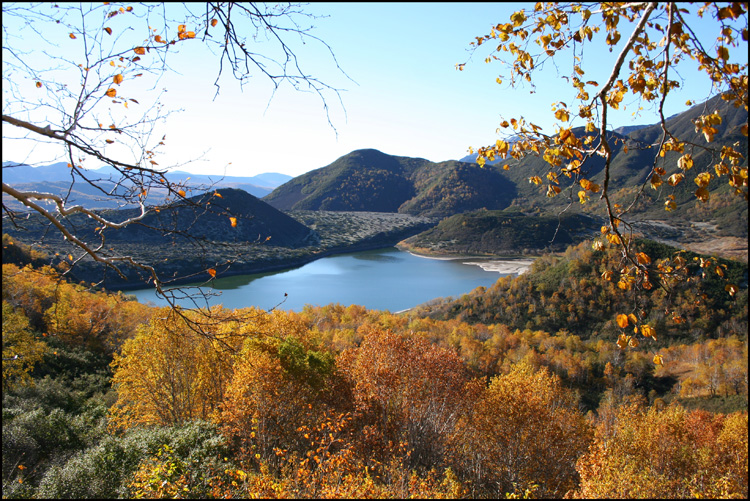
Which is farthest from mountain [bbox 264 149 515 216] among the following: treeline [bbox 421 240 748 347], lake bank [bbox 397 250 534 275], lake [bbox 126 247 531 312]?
treeline [bbox 421 240 748 347]

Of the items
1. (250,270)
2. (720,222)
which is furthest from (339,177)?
(720,222)

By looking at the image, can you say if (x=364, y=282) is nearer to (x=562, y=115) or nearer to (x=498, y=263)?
(x=498, y=263)

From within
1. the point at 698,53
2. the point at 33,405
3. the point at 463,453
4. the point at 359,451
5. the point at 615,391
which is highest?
the point at 698,53

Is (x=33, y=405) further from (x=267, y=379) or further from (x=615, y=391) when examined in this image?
(x=615, y=391)

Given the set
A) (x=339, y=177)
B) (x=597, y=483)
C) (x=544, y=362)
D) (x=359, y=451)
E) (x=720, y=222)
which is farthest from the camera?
(x=339, y=177)

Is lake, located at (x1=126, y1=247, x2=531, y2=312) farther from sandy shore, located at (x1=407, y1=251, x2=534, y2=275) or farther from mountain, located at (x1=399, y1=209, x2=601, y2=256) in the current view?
mountain, located at (x1=399, y1=209, x2=601, y2=256)

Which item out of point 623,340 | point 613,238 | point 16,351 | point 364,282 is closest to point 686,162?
point 613,238
